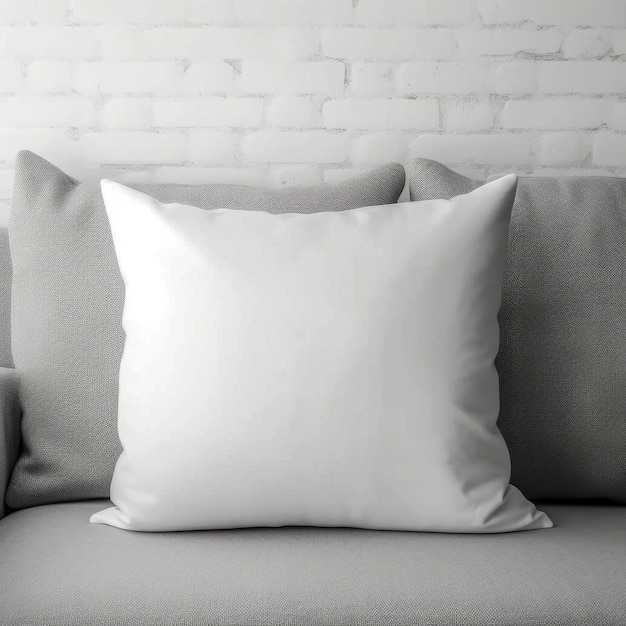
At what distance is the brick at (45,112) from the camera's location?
5.32 ft

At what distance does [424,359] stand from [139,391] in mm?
399

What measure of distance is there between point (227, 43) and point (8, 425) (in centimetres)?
91

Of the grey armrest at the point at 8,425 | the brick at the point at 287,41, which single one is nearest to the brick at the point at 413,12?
the brick at the point at 287,41

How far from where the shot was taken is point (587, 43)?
1.64 metres

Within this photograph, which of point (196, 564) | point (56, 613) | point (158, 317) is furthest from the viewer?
point (158, 317)

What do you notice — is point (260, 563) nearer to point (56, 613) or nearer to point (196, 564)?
point (196, 564)

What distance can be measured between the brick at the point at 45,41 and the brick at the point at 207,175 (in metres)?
0.30

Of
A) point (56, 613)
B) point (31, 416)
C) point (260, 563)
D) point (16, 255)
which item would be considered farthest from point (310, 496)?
point (16, 255)

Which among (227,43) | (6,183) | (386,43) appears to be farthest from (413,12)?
(6,183)

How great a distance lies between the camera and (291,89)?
1.63 meters

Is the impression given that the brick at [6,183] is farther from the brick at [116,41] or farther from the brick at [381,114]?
the brick at [381,114]

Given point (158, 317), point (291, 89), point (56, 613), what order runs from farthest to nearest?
point (291, 89) → point (158, 317) → point (56, 613)

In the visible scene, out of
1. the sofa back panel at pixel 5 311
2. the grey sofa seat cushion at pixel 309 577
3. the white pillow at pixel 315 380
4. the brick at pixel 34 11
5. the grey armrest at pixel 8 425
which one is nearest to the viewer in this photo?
the grey sofa seat cushion at pixel 309 577

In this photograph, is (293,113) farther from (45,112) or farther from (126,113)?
(45,112)
